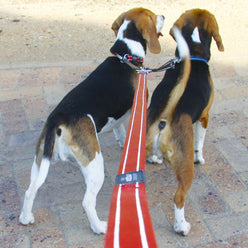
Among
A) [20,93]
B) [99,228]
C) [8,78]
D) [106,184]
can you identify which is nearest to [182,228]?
[99,228]

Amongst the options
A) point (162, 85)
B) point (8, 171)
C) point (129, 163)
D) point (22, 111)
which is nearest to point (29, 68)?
point (22, 111)

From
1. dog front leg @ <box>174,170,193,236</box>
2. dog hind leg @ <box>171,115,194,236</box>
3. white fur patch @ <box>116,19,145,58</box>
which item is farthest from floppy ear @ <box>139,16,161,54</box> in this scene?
dog front leg @ <box>174,170,193,236</box>

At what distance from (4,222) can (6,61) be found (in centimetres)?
368

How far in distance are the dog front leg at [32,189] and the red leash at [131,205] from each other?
102 cm

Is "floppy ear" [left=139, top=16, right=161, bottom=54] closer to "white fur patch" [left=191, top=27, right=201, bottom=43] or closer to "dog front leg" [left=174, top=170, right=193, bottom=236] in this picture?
"white fur patch" [left=191, top=27, right=201, bottom=43]

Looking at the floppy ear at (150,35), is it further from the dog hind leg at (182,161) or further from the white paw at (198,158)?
the white paw at (198,158)

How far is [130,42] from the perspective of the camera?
3.84 metres

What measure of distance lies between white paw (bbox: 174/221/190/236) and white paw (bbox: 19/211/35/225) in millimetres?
1291

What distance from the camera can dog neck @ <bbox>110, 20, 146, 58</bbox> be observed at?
3.83 meters

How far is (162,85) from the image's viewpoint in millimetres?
3566

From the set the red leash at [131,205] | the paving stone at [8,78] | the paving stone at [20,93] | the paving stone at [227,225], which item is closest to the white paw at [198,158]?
the paving stone at [227,225]

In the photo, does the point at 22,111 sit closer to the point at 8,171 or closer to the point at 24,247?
the point at 8,171

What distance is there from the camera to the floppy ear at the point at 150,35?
3.74 m

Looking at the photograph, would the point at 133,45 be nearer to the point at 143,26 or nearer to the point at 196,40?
the point at 143,26
